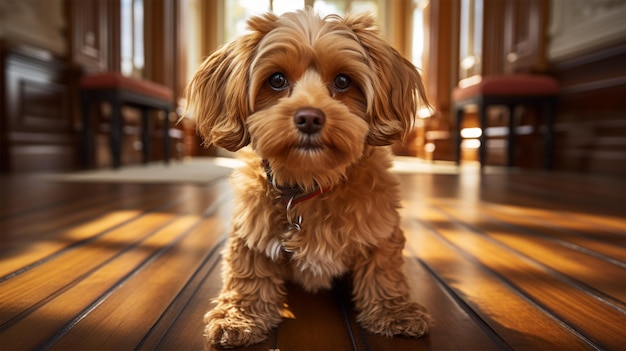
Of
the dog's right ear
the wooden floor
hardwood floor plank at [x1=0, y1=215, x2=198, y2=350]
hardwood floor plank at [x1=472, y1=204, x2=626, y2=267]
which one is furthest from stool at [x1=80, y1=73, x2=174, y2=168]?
the dog's right ear

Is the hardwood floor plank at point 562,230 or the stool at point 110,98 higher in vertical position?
the stool at point 110,98

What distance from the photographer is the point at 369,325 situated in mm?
915

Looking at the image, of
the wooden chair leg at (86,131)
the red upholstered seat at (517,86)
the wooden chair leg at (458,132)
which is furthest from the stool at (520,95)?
the wooden chair leg at (86,131)

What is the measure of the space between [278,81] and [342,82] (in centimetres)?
12

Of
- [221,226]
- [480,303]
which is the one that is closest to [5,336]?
[480,303]

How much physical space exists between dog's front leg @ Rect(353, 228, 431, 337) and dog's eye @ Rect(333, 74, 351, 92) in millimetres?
294

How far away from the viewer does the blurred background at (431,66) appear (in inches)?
162

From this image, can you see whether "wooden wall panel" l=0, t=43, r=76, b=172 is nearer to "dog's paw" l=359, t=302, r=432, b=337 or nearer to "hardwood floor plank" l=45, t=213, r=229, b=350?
"hardwood floor plank" l=45, t=213, r=229, b=350

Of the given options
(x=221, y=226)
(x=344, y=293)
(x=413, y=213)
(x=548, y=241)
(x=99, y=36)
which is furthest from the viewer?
(x=99, y=36)

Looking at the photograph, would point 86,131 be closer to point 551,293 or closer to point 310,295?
point 310,295

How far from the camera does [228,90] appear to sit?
948mm

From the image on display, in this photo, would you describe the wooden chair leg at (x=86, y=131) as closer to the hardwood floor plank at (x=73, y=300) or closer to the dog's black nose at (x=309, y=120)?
the hardwood floor plank at (x=73, y=300)

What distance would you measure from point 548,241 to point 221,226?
1132 millimetres

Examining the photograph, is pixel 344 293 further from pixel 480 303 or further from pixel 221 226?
pixel 221 226
